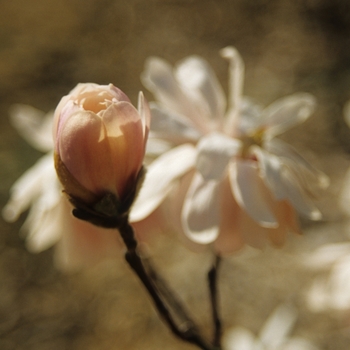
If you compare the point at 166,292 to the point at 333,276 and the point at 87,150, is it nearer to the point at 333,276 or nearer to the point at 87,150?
the point at 333,276

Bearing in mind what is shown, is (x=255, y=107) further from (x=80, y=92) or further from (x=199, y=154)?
(x=80, y=92)

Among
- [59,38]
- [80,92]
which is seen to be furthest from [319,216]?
[59,38]

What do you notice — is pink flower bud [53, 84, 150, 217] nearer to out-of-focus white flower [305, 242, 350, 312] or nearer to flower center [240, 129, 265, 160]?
flower center [240, 129, 265, 160]

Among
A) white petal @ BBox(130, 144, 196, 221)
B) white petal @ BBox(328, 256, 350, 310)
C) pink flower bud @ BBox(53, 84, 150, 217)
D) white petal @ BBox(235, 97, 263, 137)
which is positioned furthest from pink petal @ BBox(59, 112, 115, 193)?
white petal @ BBox(328, 256, 350, 310)

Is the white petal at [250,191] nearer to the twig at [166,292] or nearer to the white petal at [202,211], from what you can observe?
the white petal at [202,211]

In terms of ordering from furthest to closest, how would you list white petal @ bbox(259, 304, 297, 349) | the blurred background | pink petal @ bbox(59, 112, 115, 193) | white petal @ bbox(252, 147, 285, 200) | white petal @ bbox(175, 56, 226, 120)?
the blurred background → white petal @ bbox(259, 304, 297, 349) → white petal @ bbox(175, 56, 226, 120) → white petal @ bbox(252, 147, 285, 200) → pink petal @ bbox(59, 112, 115, 193)

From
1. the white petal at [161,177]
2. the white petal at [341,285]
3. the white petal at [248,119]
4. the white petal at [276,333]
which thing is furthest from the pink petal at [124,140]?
the white petal at [276,333]
